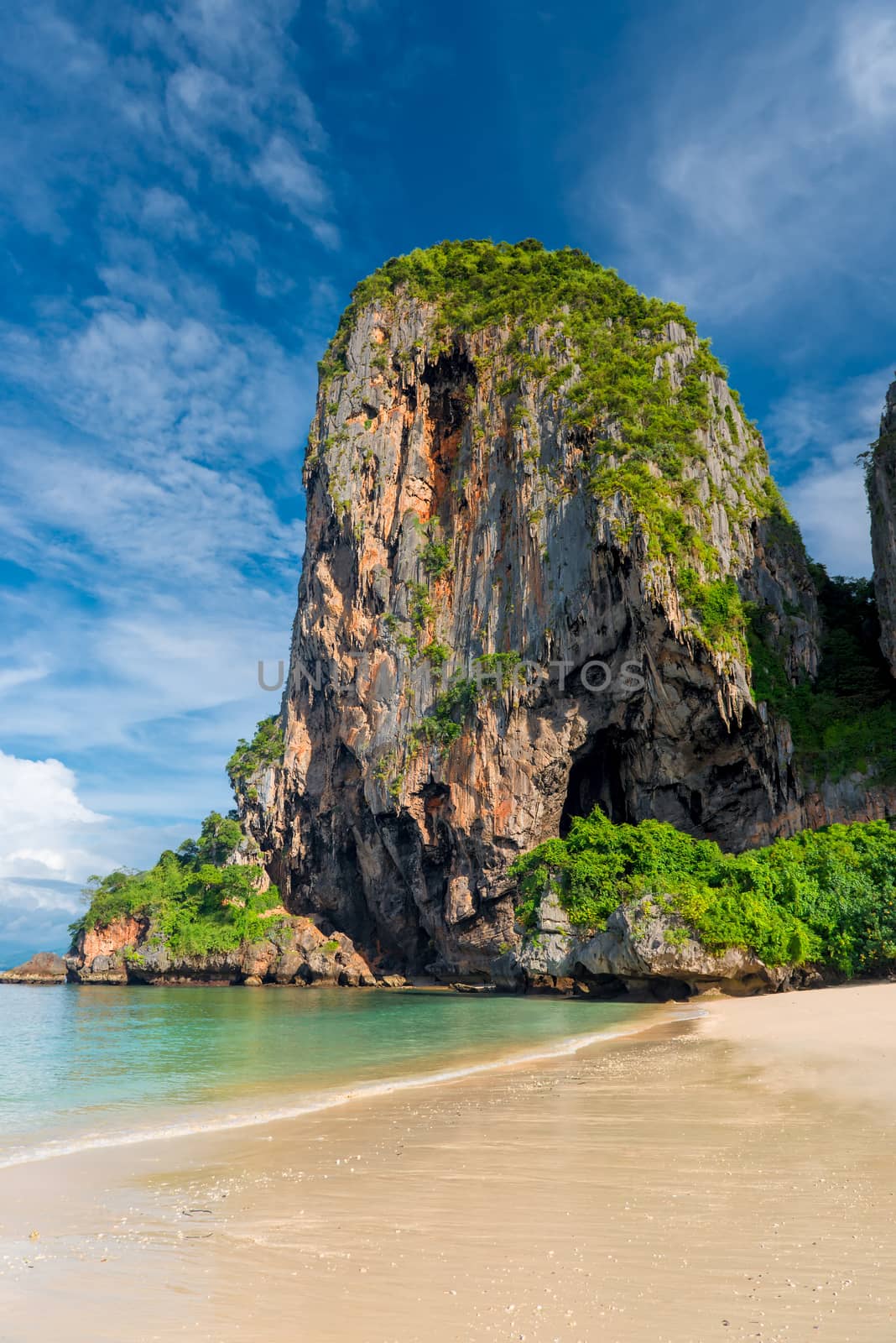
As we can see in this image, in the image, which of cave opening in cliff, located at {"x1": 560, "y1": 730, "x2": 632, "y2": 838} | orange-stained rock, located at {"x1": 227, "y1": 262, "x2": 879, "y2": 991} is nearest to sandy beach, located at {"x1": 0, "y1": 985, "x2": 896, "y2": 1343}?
orange-stained rock, located at {"x1": 227, "y1": 262, "x2": 879, "y2": 991}

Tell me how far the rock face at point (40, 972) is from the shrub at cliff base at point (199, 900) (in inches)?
246

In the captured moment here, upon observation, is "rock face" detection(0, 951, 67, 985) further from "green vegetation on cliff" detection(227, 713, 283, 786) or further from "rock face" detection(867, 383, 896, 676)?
"rock face" detection(867, 383, 896, 676)

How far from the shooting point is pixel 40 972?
192 feet

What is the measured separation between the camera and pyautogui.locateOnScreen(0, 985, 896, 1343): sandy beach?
355 cm

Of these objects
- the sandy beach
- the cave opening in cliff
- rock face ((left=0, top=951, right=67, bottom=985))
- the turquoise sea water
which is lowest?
rock face ((left=0, top=951, right=67, bottom=985))

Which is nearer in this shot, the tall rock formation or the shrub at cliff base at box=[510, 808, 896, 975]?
the shrub at cliff base at box=[510, 808, 896, 975]

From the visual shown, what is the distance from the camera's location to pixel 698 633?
31.1 m

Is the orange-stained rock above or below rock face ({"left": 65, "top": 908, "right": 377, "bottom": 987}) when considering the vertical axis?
above

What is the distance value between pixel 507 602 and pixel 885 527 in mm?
15796

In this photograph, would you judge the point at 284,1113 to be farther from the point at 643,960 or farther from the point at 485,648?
the point at 485,648

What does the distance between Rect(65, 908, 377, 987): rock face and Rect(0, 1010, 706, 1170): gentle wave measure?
2968 cm

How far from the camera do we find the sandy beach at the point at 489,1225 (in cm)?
355

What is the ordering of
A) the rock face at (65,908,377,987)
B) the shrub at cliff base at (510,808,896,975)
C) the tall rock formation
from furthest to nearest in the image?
the rock face at (65,908,377,987), the tall rock formation, the shrub at cliff base at (510,808,896,975)

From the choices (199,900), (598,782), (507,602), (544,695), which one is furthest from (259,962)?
(507,602)
